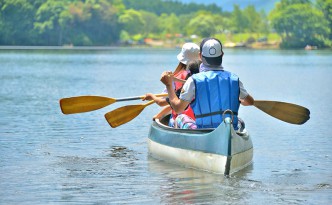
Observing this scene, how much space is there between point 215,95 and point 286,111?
10.1 ft

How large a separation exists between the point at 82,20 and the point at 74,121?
176168 millimetres

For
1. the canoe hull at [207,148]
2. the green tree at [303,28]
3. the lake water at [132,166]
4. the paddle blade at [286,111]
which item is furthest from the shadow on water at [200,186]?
the green tree at [303,28]

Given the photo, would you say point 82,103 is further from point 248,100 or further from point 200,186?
point 200,186

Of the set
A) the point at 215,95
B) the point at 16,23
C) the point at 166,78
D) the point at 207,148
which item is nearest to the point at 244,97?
the point at 215,95

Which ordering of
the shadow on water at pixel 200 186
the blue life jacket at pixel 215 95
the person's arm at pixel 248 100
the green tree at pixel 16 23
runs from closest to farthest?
the shadow on water at pixel 200 186 < the blue life jacket at pixel 215 95 < the person's arm at pixel 248 100 < the green tree at pixel 16 23

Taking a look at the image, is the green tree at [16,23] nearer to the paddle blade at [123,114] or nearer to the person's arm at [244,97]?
the paddle blade at [123,114]

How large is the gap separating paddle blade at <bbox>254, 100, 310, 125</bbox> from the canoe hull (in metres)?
1.31

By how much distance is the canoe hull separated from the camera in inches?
537

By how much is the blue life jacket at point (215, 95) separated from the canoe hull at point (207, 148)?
316mm

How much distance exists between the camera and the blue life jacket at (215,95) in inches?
553

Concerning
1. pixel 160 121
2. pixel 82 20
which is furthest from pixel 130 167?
pixel 82 20

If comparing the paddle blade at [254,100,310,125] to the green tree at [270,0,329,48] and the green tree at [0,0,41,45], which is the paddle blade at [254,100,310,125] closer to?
the green tree at [0,0,41,45]

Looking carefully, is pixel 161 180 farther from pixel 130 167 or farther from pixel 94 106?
pixel 94 106

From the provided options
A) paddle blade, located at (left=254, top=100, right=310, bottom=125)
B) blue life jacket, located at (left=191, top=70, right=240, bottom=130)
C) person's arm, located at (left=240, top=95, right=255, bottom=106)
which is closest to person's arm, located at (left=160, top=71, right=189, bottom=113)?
blue life jacket, located at (left=191, top=70, right=240, bottom=130)
